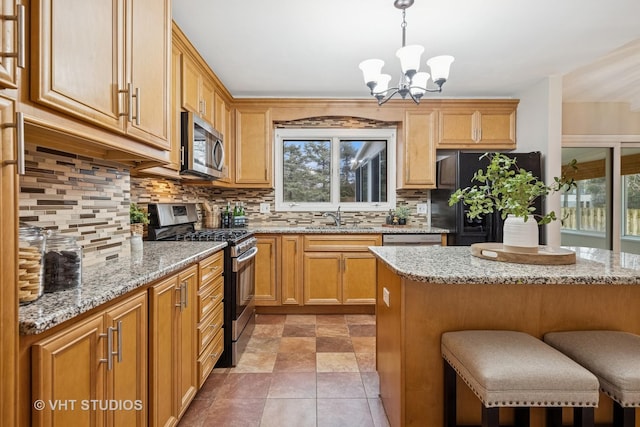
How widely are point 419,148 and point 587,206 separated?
227 centimetres

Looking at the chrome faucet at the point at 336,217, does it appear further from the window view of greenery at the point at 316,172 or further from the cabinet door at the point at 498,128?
the cabinet door at the point at 498,128

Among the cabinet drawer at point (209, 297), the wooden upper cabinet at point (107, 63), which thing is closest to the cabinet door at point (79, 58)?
the wooden upper cabinet at point (107, 63)

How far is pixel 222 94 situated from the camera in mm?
3367

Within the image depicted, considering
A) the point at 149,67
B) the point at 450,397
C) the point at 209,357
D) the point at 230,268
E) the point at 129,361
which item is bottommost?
the point at 209,357

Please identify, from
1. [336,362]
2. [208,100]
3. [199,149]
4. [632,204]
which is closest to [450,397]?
[336,362]

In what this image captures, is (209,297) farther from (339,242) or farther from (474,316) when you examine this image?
(339,242)

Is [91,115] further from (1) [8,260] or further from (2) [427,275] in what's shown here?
(2) [427,275]

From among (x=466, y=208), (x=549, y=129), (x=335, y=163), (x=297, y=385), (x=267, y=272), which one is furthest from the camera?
(x=335, y=163)

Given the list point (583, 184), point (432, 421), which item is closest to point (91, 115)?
point (432, 421)

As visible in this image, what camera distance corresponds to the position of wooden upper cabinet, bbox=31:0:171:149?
0.92 m

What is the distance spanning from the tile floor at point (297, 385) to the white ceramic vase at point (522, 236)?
1.11m

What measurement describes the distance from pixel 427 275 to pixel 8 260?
3.94 ft

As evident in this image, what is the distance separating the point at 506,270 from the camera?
1.35m

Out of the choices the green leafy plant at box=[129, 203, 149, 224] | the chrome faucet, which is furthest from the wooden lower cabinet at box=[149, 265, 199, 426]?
the chrome faucet
